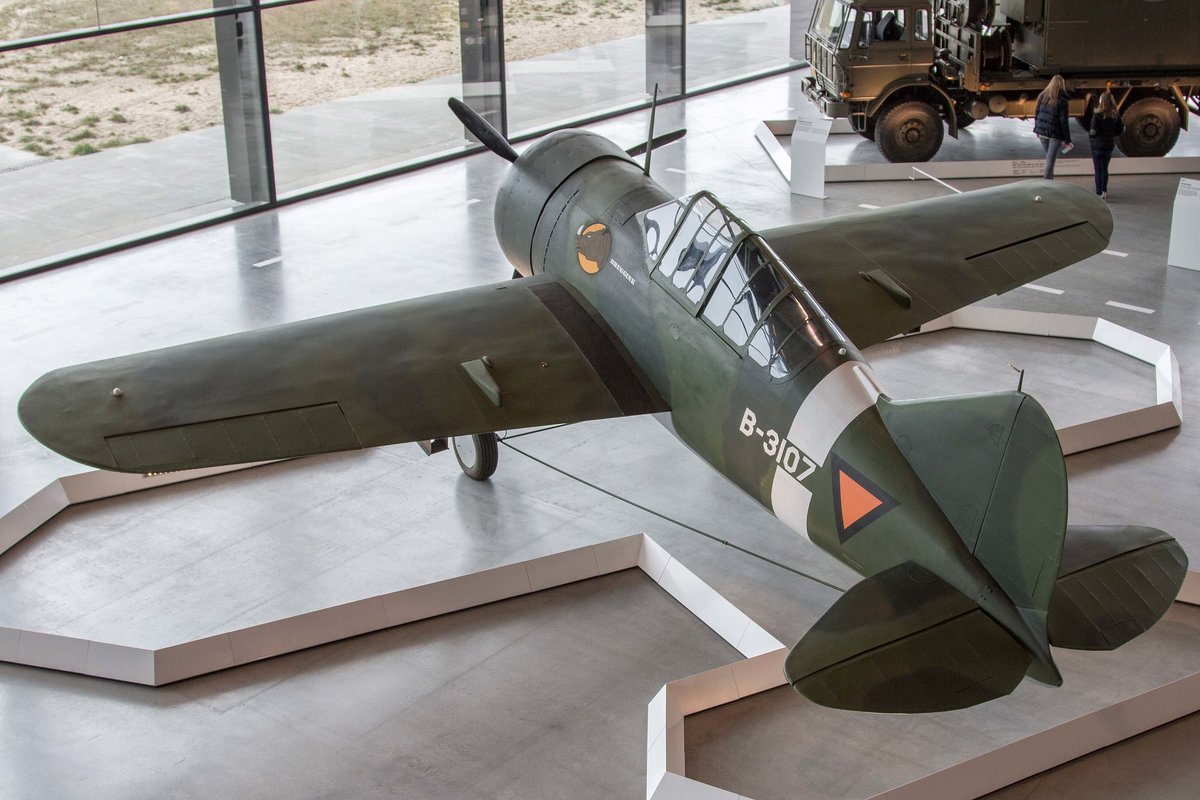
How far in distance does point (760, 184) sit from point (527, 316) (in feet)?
29.1

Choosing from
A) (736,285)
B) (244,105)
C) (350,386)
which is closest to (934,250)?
(736,285)

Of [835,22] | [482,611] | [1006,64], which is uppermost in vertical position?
[835,22]

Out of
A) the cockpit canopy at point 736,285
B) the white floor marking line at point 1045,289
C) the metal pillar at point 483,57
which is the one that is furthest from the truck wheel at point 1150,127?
the cockpit canopy at point 736,285

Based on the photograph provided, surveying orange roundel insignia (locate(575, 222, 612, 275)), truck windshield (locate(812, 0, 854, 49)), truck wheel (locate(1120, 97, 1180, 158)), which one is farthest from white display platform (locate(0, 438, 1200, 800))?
truck wheel (locate(1120, 97, 1180, 158))

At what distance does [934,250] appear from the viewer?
10164 millimetres

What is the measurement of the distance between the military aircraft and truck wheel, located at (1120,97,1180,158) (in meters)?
8.02

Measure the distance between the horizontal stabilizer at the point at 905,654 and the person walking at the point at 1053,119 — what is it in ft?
37.5

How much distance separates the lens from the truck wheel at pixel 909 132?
17.8 meters

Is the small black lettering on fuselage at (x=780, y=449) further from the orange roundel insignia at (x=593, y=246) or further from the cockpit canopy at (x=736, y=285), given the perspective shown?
the orange roundel insignia at (x=593, y=246)

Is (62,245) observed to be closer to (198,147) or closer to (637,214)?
(198,147)

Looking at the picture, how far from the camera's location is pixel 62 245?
49.8ft

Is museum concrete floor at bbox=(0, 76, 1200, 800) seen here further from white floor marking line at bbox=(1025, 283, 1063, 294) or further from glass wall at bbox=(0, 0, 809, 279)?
glass wall at bbox=(0, 0, 809, 279)

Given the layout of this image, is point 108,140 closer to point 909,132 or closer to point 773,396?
point 909,132

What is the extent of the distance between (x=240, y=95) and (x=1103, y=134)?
11.2 metres
